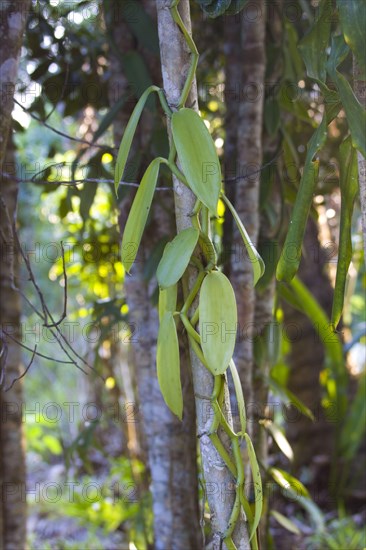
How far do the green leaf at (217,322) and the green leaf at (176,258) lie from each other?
0.03 metres

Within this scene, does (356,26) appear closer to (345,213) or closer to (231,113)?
(345,213)

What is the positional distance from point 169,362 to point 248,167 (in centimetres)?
48

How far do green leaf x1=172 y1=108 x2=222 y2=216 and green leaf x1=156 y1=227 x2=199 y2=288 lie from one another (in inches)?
1.5

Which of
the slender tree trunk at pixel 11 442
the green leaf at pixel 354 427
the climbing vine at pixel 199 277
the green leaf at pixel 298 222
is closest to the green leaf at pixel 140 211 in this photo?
the climbing vine at pixel 199 277

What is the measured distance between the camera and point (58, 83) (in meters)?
1.12

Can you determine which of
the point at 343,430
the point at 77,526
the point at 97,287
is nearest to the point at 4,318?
the point at 97,287

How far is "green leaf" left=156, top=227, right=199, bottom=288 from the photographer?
0.48 m

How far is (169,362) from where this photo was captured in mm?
520

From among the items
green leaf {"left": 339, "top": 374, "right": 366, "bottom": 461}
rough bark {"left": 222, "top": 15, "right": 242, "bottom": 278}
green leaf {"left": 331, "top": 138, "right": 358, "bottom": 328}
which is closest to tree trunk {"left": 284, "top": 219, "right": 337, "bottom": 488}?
green leaf {"left": 339, "top": 374, "right": 366, "bottom": 461}

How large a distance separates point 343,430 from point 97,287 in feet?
2.72

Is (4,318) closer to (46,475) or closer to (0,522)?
(0,522)

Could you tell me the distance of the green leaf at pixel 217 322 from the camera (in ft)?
1.55

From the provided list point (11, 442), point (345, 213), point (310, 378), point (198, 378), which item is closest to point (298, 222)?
point (345, 213)

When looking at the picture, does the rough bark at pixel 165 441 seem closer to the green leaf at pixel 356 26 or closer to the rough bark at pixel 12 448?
the rough bark at pixel 12 448
